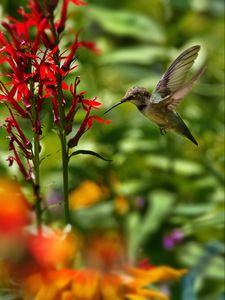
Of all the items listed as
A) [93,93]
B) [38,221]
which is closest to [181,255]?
[93,93]

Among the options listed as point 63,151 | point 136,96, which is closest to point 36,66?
point 63,151

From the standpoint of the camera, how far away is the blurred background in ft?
6.57

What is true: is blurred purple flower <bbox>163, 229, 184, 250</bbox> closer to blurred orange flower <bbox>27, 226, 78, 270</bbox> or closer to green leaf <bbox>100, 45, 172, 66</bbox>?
green leaf <bbox>100, 45, 172, 66</bbox>

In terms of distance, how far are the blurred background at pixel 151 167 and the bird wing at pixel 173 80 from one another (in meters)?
0.44

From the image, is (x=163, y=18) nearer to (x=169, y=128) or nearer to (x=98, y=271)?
(x=169, y=128)

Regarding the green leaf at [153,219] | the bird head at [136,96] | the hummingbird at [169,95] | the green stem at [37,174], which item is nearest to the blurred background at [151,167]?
the green leaf at [153,219]

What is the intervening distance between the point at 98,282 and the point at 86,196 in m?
1.07

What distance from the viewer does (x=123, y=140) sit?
2201mm

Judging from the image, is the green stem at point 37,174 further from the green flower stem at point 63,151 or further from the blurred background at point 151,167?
the blurred background at point 151,167

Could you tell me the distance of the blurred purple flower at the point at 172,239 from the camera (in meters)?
1.99

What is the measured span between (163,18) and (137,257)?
845 mm

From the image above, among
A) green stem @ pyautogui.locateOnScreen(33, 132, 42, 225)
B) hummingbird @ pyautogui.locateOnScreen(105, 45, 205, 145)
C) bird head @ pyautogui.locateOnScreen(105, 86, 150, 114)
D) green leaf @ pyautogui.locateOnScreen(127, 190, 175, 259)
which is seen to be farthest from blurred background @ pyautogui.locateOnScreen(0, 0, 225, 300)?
green stem @ pyautogui.locateOnScreen(33, 132, 42, 225)

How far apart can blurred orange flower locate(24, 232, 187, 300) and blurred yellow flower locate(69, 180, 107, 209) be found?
0.81 meters

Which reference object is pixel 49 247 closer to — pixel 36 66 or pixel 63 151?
pixel 63 151
